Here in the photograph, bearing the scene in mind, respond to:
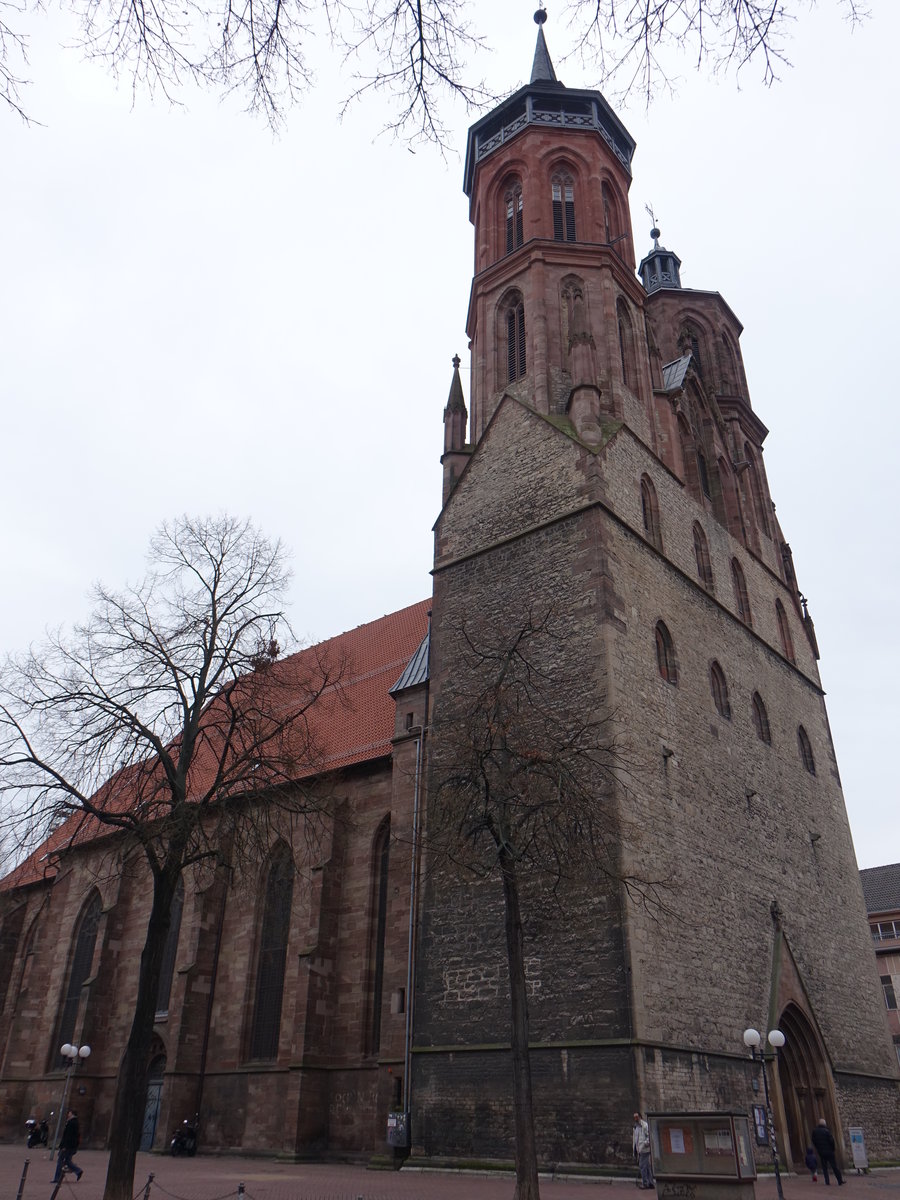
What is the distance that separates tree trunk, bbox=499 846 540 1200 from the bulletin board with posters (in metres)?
1.47

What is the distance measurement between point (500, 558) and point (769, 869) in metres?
8.98

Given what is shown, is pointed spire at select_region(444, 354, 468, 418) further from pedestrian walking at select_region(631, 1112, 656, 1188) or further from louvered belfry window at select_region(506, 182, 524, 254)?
pedestrian walking at select_region(631, 1112, 656, 1188)

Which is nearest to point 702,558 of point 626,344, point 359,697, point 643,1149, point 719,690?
point 719,690

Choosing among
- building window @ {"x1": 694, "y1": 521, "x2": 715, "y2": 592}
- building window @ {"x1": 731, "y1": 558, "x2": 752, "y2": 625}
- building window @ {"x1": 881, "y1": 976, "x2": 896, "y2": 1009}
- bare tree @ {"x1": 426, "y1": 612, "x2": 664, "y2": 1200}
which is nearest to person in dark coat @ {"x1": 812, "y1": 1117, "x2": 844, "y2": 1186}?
bare tree @ {"x1": 426, "y1": 612, "x2": 664, "y2": 1200}

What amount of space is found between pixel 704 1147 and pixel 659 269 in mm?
30344

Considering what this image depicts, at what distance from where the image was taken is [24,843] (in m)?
13.4

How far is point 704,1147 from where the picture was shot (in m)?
10.7

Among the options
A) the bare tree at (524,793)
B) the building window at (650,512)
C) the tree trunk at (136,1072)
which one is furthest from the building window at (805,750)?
the tree trunk at (136,1072)

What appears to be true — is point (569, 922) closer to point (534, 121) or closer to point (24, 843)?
point (24, 843)

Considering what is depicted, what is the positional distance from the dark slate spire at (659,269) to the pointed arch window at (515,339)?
10.1 metres

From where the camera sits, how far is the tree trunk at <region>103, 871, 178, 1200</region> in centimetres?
1107

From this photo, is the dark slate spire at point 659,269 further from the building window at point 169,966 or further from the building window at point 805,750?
the building window at point 169,966

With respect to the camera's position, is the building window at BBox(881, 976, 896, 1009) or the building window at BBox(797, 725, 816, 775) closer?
the building window at BBox(797, 725, 816, 775)

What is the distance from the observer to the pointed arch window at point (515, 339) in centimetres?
2427
